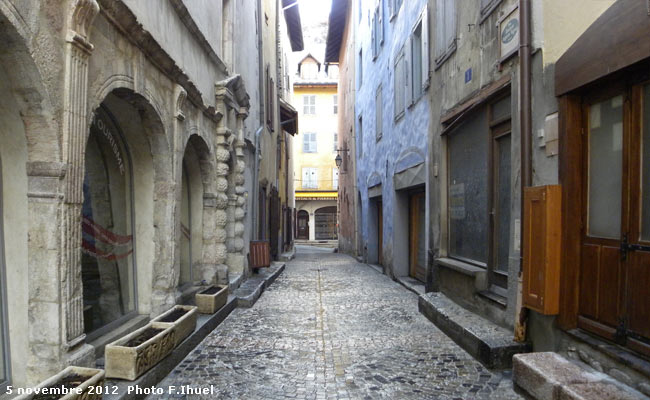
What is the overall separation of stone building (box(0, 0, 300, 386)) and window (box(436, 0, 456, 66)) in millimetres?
3581

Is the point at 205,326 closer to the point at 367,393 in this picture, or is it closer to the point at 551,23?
the point at 367,393

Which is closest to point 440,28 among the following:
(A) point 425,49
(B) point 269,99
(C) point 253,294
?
(A) point 425,49

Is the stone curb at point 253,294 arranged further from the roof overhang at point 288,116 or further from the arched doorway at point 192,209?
the roof overhang at point 288,116

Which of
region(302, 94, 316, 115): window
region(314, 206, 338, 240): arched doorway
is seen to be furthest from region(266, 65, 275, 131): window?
region(314, 206, 338, 240): arched doorway

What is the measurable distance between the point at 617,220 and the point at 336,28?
71.1 feet

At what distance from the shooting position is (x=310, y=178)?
35.8m

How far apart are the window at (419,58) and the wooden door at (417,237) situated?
7.41 ft

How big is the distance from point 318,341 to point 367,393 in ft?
5.49

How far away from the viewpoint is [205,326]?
5469mm

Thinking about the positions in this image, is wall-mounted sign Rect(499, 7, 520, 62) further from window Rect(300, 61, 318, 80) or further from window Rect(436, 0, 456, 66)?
window Rect(300, 61, 318, 80)

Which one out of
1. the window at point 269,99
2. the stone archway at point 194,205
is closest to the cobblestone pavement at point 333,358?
the stone archway at point 194,205

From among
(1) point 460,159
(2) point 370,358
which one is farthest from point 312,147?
(2) point 370,358

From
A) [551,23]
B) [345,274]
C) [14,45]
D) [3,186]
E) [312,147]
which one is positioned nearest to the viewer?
[14,45]

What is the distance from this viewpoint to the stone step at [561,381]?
292 centimetres
